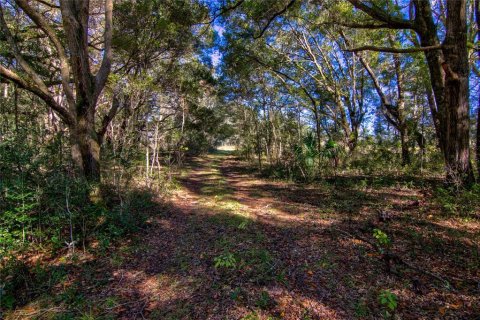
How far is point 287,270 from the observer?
3463mm

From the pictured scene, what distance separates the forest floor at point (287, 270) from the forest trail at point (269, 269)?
0.02 m

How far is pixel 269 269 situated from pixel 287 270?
26 centimetres

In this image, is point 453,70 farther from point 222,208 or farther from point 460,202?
point 222,208

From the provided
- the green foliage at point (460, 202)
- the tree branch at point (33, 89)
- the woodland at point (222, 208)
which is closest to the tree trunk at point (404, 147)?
the woodland at point (222, 208)

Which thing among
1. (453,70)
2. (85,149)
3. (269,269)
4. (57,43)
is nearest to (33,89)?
(57,43)

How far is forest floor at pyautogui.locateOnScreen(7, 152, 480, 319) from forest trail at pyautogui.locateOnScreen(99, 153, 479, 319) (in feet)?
0.05

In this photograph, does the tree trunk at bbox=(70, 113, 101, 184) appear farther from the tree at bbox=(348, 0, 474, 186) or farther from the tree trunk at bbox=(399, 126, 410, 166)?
the tree trunk at bbox=(399, 126, 410, 166)

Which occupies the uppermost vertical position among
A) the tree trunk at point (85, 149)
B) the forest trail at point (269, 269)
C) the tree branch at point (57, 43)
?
the tree branch at point (57, 43)

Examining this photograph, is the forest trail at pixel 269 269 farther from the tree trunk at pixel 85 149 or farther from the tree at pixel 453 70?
the tree trunk at pixel 85 149

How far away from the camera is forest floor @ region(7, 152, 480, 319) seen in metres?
2.75

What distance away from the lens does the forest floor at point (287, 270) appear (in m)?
2.75

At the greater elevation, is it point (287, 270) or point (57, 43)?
point (57, 43)

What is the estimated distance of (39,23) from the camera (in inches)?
207

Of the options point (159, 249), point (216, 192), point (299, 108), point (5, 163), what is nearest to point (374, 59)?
point (299, 108)
